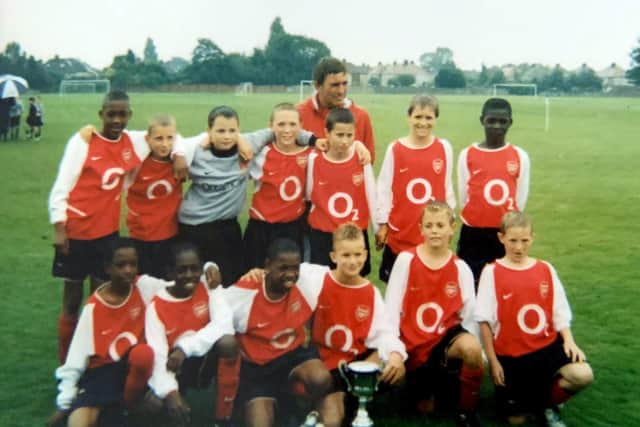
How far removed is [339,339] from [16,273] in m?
3.42

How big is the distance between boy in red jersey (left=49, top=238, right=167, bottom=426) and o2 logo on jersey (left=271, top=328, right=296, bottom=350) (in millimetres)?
541

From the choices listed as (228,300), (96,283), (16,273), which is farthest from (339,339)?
(16,273)

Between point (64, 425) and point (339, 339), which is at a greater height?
point (339, 339)

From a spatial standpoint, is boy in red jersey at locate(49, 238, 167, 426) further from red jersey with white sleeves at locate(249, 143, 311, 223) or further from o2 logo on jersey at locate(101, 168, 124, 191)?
red jersey with white sleeves at locate(249, 143, 311, 223)

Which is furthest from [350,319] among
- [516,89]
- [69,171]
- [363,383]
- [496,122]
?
[516,89]

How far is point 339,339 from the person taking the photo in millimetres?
3357

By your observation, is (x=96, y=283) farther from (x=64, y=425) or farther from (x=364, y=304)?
(x=364, y=304)

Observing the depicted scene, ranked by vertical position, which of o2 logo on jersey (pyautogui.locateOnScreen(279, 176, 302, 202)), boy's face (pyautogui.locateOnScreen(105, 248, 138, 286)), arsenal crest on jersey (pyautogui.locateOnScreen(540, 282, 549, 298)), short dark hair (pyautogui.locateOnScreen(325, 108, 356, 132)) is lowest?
arsenal crest on jersey (pyautogui.locateOnScreen(540, 282, 549, 298))

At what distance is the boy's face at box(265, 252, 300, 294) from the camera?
3232 mm

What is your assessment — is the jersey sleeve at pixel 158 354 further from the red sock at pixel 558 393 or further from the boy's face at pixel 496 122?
the boy's face at pixel 496 122

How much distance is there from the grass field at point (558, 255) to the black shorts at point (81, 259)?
21.6 inches

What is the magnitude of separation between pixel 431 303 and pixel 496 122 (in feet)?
3.66

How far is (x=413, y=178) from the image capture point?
3.97 meters

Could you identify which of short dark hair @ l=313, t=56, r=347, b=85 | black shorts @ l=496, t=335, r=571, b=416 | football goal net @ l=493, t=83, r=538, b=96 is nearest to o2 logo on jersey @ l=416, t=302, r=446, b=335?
black shorts @ l=496, t=335, r=571, b=416
